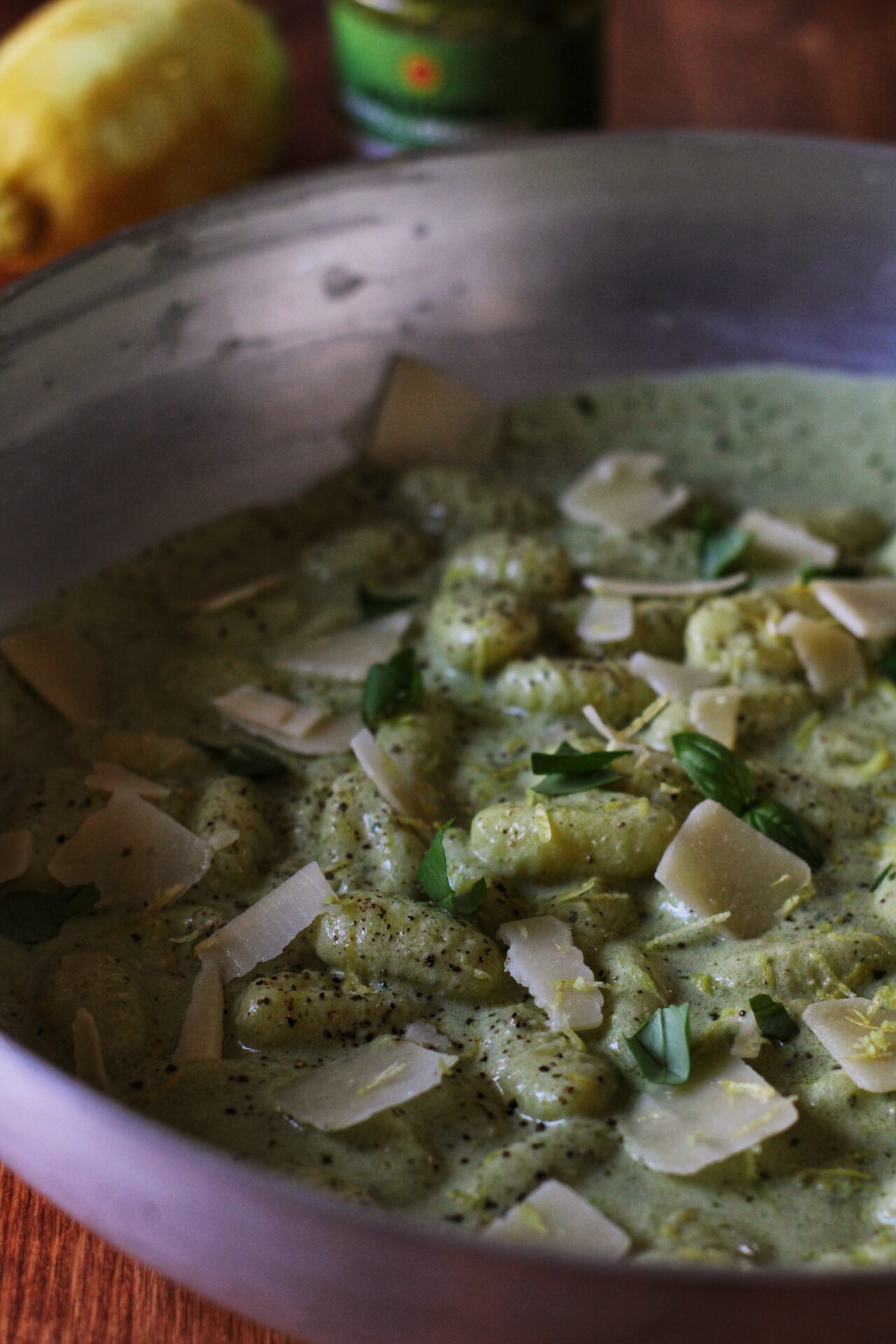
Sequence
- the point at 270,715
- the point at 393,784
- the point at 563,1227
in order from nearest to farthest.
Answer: the point at 563,1227 → the point at 393,784 → the point at 270,715

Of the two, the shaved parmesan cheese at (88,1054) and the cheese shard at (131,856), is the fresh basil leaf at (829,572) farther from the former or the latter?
the shaved parmesan cheese at (88,1054)

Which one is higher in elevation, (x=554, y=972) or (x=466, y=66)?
(x=466, y=66)

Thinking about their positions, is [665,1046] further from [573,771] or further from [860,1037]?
[573,771]

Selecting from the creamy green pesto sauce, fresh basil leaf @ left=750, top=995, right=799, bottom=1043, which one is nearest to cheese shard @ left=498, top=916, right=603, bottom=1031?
the creamy green pesto sauce

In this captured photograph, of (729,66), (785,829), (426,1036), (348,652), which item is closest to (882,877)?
(785,829)

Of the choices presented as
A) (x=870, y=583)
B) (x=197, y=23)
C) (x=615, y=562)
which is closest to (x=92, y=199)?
(x=197, y=23)

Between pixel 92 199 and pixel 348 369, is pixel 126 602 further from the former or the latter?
pixel 92 199

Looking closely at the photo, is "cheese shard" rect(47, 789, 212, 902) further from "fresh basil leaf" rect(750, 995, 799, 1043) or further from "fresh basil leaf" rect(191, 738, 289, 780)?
"fresh basil leaf" rect(750, 995, 799, 1043)
